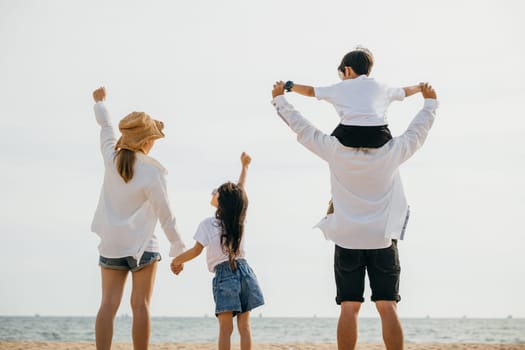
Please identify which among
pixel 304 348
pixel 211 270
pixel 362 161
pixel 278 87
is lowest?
pixel 304 348

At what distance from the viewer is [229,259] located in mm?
6082

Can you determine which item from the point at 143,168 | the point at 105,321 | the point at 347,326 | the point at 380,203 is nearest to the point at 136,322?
the point at 105,321

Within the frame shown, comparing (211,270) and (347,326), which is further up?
(211,270)

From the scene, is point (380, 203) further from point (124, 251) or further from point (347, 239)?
point (124, 251)

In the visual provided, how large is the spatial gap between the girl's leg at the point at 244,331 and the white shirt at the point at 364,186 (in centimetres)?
134

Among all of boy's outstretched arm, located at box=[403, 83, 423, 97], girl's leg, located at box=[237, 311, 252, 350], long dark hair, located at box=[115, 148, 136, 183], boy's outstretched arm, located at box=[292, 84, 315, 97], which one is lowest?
girl's leg, located at box=[237, 311, 252, 350]

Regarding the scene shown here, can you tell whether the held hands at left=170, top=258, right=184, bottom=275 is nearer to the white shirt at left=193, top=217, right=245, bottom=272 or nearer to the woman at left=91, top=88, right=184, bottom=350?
the woman at left=91, top=88, right=184, bottom=350

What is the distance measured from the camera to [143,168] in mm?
5707

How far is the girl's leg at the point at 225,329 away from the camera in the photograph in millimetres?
5855

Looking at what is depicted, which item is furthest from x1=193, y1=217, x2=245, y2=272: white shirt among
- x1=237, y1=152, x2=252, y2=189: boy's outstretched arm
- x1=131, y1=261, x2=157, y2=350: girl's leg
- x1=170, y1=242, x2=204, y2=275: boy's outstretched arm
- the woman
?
x1=131, y1=261, x2=157, y2=350: girl's leg

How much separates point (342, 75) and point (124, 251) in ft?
7.09

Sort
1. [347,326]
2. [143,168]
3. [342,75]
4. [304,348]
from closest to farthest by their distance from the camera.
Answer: [347,326], [342,75], [143,168], [304,348]

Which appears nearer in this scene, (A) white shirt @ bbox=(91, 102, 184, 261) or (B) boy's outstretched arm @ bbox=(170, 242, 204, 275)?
(A) white shirt @ bbox=(91, 102, 184, 261)

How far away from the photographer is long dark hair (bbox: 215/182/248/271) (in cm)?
608
